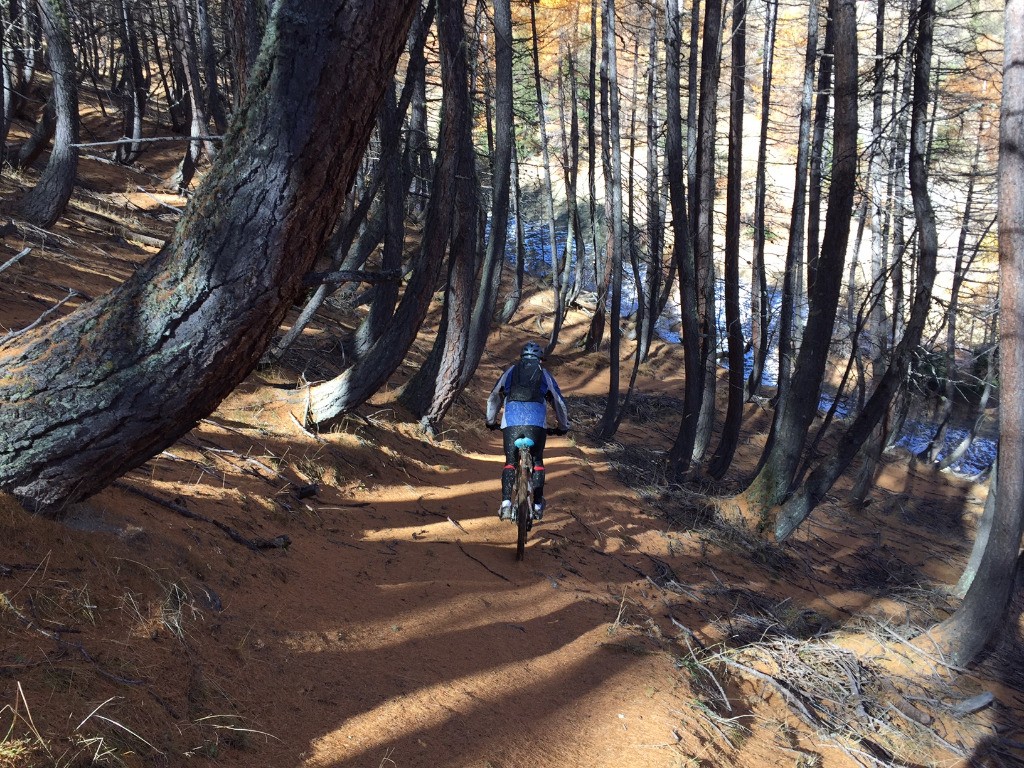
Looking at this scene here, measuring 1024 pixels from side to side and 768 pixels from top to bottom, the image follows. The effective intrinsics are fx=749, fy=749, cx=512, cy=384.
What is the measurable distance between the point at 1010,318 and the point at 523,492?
185 inches

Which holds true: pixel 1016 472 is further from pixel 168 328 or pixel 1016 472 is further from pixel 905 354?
pixel 168 328

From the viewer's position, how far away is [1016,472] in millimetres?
6809

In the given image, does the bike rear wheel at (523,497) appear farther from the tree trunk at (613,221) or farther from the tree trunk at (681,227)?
the tree trunk at (613,221)

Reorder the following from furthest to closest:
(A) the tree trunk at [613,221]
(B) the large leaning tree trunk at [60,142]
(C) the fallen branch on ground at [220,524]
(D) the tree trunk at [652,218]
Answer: (D) the tree trunk at [652,218] → (A) the tree trunk at [613,221] → (B) the large leaning tree trunk at [60,142] → (C) the fallen branch on ground at [220,524]

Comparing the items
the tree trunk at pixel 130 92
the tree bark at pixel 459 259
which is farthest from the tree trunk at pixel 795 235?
the tree trunk at pixel 130 92

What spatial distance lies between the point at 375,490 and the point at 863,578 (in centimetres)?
690

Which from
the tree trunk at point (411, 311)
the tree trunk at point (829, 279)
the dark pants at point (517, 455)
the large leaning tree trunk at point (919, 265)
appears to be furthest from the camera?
the tree trunk at point (411, 311)

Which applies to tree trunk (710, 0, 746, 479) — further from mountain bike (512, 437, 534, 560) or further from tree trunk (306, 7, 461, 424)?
mountain bike (512, 437, 534, 560)

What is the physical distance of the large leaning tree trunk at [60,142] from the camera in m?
10.3

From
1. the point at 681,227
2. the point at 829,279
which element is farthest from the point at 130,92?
the point at 829,279

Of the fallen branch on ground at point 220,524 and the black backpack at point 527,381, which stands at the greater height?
the black backpack at point 527,381

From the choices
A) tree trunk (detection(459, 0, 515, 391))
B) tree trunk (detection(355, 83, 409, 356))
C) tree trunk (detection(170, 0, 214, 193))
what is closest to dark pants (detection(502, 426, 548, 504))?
tree trunk (detection(459, 0, 515, 391))

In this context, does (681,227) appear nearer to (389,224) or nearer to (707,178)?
(707,178)

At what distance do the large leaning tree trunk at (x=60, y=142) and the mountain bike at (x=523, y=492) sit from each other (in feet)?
26.0
